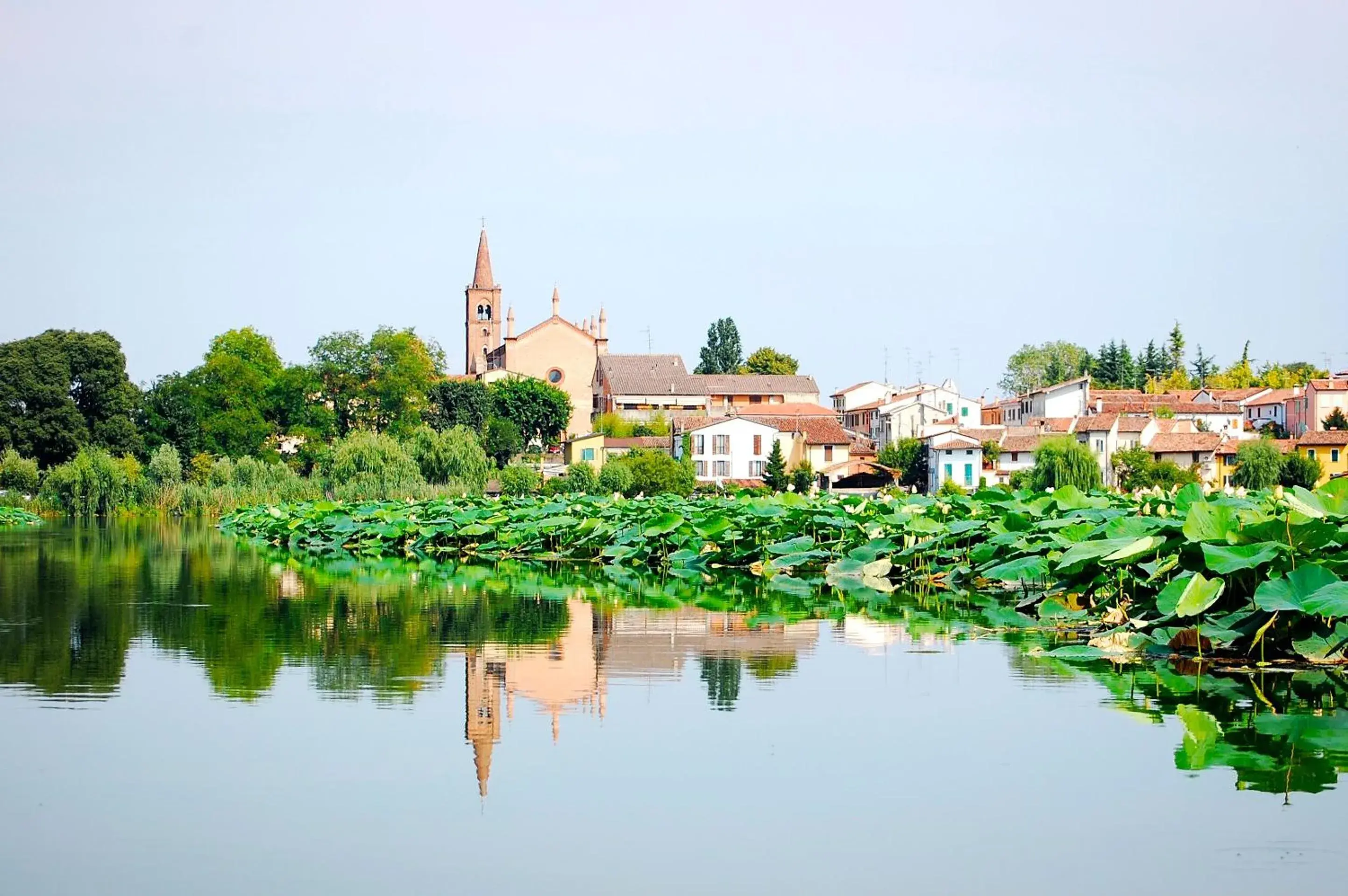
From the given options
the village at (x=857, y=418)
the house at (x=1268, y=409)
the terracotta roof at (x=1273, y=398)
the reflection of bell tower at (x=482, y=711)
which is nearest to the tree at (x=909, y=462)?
the village at (x=857, y=418)

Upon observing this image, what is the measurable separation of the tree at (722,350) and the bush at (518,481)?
47.0m

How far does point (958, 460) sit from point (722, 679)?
53.3 m

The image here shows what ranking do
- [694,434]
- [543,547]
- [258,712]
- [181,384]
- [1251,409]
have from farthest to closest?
[1251,409], [694,434], [181,384], [543,547], [258,712]

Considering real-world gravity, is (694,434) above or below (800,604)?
above

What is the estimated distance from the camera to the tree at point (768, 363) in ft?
300

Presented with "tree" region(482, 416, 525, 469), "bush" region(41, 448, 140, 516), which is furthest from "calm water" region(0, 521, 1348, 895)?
"tree" region(482, 416, 525, 469)

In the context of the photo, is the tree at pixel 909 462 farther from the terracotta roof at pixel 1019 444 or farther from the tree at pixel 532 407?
the tree at pixel 532 407

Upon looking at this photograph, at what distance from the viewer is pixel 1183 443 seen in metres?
60.0

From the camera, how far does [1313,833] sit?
193 inches

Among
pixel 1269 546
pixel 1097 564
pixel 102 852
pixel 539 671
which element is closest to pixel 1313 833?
pixel 1269 546

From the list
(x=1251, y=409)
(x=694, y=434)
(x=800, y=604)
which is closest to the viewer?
(x=800, y=604)

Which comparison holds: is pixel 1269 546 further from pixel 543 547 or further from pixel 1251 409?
pixel 1251 409

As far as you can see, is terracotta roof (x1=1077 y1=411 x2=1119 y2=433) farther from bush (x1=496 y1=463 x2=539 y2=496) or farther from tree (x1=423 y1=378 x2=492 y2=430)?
bush (x1=496 y1=463 x2=539 y2=496)

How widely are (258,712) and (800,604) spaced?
6.16 meters
